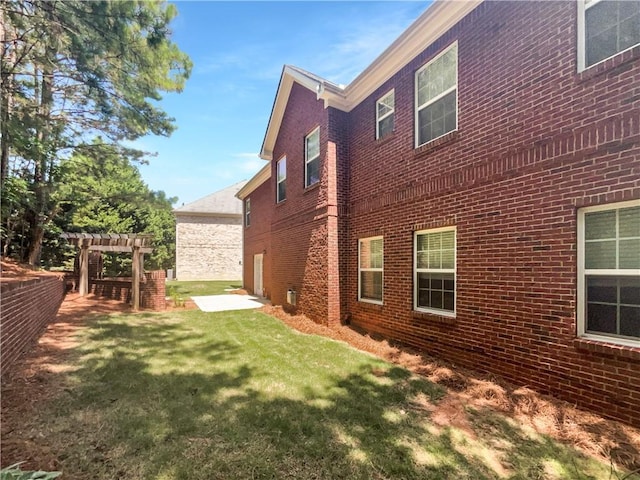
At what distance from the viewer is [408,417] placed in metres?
3.82

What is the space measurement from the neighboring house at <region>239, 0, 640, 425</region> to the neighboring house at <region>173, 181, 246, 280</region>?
2162cm

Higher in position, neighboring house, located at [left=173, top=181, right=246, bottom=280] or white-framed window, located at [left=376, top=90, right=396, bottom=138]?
white-framed window, located at [left=376, top=90, right=396, bottom=138]

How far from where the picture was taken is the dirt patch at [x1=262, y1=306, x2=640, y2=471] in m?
3.19

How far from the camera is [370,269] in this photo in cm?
802

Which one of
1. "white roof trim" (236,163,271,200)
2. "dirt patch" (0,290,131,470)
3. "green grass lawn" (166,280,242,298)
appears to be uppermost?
"white roof trim" (236,163,271,200)

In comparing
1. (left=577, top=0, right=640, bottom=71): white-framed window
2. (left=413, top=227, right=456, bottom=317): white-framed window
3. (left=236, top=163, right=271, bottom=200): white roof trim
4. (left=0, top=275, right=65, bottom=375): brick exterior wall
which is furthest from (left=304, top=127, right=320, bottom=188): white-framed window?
(left=0, top=275, right=65, bottom=375): brick exterior wall

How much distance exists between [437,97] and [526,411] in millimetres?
5445

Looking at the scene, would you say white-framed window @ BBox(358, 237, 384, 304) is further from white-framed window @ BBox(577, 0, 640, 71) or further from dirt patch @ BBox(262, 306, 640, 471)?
white-framed window @ BBox(577, 0, 640, 71)

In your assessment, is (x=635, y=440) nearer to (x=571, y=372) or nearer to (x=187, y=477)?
(x=571, y=372)

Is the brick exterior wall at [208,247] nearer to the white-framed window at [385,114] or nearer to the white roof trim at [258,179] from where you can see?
the white roof trim at [258,179]

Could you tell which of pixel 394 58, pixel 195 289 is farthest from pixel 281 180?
pixel 195 289

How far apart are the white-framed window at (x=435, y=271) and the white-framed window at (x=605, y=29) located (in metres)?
2.98

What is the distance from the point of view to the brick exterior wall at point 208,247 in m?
27.4

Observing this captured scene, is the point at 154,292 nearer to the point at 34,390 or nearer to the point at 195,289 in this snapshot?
the point at 34,390
